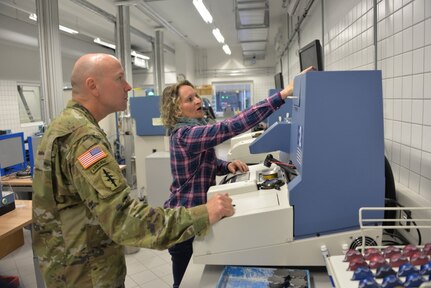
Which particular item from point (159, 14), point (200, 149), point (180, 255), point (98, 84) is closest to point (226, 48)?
point (159, 14)

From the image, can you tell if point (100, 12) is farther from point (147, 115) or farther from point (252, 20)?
point (252, 20)

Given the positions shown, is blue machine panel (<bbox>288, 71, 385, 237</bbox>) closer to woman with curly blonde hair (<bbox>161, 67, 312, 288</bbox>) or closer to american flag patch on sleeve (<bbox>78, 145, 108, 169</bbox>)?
woman with curly blonde hair (<bbox>161, 67, 312, 288</bbox>)

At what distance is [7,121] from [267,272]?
6.88 m

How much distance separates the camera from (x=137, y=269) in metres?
3.04

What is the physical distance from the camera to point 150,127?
184 inches

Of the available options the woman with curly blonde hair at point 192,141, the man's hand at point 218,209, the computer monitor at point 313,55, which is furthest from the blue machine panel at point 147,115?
the man's hand at point 218,209

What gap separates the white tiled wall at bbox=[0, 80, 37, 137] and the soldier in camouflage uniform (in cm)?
625

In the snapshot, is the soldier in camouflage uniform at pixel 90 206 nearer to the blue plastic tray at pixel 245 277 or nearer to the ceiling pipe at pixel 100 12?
the blue plastic tray at pixel 245 277

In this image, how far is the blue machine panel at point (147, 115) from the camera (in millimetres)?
→ 4590

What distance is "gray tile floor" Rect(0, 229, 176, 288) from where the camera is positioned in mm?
2811

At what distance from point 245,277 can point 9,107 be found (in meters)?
6.95

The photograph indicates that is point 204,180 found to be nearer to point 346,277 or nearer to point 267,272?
point 267,272

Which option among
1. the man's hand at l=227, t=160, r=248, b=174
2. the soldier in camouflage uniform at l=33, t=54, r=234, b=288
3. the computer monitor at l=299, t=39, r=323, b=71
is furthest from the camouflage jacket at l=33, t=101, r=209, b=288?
the computer monitor at l=299, t=39, r=323, b=71

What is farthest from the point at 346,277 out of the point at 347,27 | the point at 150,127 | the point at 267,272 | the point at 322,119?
the point at 150,127
